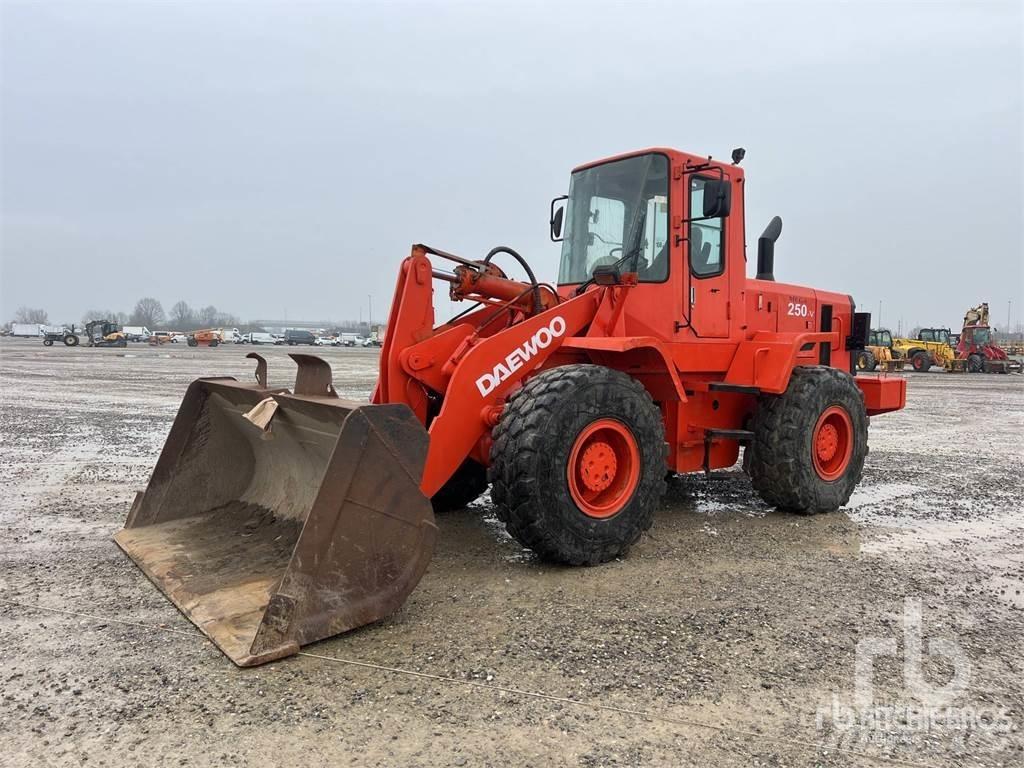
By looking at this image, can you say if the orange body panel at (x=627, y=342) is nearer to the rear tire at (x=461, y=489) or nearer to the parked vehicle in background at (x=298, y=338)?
the rear tire at (x=461, y=489)

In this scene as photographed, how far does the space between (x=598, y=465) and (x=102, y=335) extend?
2390 inches

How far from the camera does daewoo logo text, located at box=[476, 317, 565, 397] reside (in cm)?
457

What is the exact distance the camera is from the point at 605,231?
19.1 feet

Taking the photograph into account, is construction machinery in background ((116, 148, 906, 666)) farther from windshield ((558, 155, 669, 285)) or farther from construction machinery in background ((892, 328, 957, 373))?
construction machinery in background ((892, 328, 957, 373))

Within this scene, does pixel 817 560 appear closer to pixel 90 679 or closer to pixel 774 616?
pixel 774 616

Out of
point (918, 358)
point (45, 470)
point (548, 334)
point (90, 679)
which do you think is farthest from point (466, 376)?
point (918, 358)

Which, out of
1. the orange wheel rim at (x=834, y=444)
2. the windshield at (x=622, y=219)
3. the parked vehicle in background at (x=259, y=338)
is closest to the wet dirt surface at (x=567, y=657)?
the orange wheel rim at (x=834, y=444)

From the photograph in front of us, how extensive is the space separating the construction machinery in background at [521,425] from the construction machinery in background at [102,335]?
57.1 meters

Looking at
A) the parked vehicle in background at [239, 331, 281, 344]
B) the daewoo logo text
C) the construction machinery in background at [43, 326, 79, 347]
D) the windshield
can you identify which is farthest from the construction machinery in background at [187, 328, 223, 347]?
the daewoo logo text

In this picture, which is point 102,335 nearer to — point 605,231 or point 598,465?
point 605,231

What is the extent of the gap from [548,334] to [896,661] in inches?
108

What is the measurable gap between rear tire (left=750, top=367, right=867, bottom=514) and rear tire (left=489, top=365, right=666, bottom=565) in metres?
1.50

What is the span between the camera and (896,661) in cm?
339

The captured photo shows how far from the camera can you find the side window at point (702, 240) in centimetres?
563
